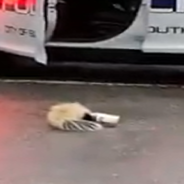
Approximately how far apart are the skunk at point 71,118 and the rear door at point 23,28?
903 millimetres

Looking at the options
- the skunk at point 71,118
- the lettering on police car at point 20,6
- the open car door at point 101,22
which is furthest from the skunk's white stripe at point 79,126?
the lettering on police car at point 20,6

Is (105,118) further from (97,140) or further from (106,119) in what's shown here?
(97,140)

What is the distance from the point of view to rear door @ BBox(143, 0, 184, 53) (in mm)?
6191

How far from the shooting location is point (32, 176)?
4.58m

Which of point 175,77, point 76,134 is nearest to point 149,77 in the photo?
point 175,77

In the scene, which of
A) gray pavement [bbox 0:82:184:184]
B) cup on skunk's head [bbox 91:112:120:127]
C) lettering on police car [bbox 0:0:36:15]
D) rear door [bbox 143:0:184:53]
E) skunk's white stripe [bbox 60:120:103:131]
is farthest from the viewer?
lettering on police car [bbox 0:0:36:15]

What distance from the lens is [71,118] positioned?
5.49 metres

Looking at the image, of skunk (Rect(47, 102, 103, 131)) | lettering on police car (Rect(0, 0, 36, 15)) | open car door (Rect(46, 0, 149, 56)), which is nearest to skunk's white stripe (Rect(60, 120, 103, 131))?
skunk (Rect(47, 102, 103, 131))

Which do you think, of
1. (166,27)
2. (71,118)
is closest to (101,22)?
(166,27)

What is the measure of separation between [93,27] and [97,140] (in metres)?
1.47

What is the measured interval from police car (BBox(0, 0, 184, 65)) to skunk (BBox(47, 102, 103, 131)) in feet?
2.98

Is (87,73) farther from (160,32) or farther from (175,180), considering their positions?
(175,180)

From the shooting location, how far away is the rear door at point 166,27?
20.3ft

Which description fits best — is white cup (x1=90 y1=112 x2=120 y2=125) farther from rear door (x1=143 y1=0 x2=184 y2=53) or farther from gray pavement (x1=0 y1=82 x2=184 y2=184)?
rear door (x1=143 y1=0 x2=184 y2=53)
